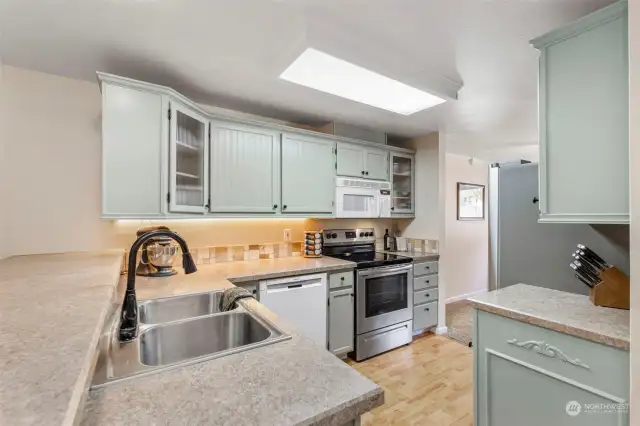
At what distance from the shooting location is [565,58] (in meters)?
1.38

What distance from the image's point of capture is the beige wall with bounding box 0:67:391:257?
6.42 feet

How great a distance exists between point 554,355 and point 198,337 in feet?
5.27

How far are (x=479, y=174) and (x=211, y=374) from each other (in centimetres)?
543

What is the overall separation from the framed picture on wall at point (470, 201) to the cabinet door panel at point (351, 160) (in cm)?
236

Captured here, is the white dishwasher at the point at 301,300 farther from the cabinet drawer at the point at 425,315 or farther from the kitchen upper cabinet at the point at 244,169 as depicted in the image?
the cabinet drawer at the point at 425,315

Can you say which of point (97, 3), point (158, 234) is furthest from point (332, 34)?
point (158, 234)

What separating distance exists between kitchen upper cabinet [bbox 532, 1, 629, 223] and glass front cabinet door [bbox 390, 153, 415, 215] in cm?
218

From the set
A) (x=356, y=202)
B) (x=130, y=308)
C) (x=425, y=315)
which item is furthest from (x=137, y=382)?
(x=425, y=315)

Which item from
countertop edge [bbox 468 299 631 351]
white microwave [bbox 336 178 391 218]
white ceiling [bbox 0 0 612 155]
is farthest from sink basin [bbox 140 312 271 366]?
white microwave [bbox 336 178 391 218]

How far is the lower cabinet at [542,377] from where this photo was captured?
3.77 ft

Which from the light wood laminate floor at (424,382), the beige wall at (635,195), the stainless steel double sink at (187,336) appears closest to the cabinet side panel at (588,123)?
the beige wall at (635,195)

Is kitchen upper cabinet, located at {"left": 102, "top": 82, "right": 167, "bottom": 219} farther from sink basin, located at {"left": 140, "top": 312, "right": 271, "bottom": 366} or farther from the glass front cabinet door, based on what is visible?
the glass front cabinet door

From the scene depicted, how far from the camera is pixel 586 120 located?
1312 mm

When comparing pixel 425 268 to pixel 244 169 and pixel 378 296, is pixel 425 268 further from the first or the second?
pixel 244 169
